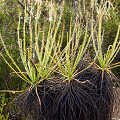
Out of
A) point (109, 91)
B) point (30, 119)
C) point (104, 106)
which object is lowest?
point (30, 119)

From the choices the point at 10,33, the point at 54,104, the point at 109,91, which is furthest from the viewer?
the point at 10,33

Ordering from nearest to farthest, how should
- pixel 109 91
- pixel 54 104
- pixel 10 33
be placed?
pixel 54 104 → pixel 109 91 → pixel 10 33

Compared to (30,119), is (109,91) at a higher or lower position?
higher

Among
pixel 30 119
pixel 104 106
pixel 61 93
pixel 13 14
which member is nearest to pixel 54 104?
pixel 61 93

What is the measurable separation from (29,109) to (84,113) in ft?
1.51

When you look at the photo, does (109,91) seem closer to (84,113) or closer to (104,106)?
(104,106)

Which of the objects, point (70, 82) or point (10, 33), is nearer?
point (70, 82)

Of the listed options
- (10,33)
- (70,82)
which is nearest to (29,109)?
(70,82)

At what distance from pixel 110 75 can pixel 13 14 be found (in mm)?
2233

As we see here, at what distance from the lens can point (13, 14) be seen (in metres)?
3.39

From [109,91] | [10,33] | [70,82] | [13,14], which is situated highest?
[13,14]

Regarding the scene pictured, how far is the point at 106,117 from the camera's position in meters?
1.76

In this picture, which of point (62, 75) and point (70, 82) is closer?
point (70, 82)

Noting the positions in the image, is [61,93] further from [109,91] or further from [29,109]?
[109,91]
